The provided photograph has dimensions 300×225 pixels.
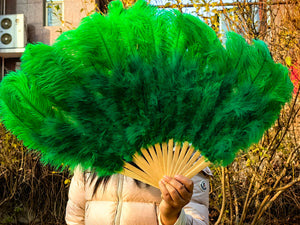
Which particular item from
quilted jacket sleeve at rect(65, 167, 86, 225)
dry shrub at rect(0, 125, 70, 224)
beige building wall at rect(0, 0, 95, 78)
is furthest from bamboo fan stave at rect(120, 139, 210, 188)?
beige building wall at rect(0, 0, 95, 78)

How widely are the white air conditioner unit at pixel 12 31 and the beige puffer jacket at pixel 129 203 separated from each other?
7.78m

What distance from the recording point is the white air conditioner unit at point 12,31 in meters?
8.77

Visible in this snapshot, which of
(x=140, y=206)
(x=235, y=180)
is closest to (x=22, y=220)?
(x=235, y=180)

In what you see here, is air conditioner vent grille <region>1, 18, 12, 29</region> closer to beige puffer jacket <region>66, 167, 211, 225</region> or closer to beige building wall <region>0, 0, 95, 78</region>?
beige building wall <region>0, 0, 95, 78</region>

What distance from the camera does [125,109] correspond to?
5.15 ft

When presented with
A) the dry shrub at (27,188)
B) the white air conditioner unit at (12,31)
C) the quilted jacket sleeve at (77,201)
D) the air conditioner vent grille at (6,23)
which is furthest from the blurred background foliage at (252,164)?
the air conditioner vent grille at (6,23)

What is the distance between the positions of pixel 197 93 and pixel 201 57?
0.16 m

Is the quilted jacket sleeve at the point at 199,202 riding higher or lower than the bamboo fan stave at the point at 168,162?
lower

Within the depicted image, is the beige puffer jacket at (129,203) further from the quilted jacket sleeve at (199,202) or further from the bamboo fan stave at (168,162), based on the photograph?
the bamboo fan stave at (168,162)

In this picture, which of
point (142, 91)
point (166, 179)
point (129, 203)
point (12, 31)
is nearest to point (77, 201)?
point (129, 203)

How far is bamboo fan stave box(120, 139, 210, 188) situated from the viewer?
60.6 inches

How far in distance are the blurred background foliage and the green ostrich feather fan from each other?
1686 mm

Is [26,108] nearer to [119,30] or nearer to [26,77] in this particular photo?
[26,77]

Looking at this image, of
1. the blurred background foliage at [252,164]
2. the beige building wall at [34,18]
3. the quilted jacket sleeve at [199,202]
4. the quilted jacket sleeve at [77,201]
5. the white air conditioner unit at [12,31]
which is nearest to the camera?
the quilted jacket sleeve at [199,202]
